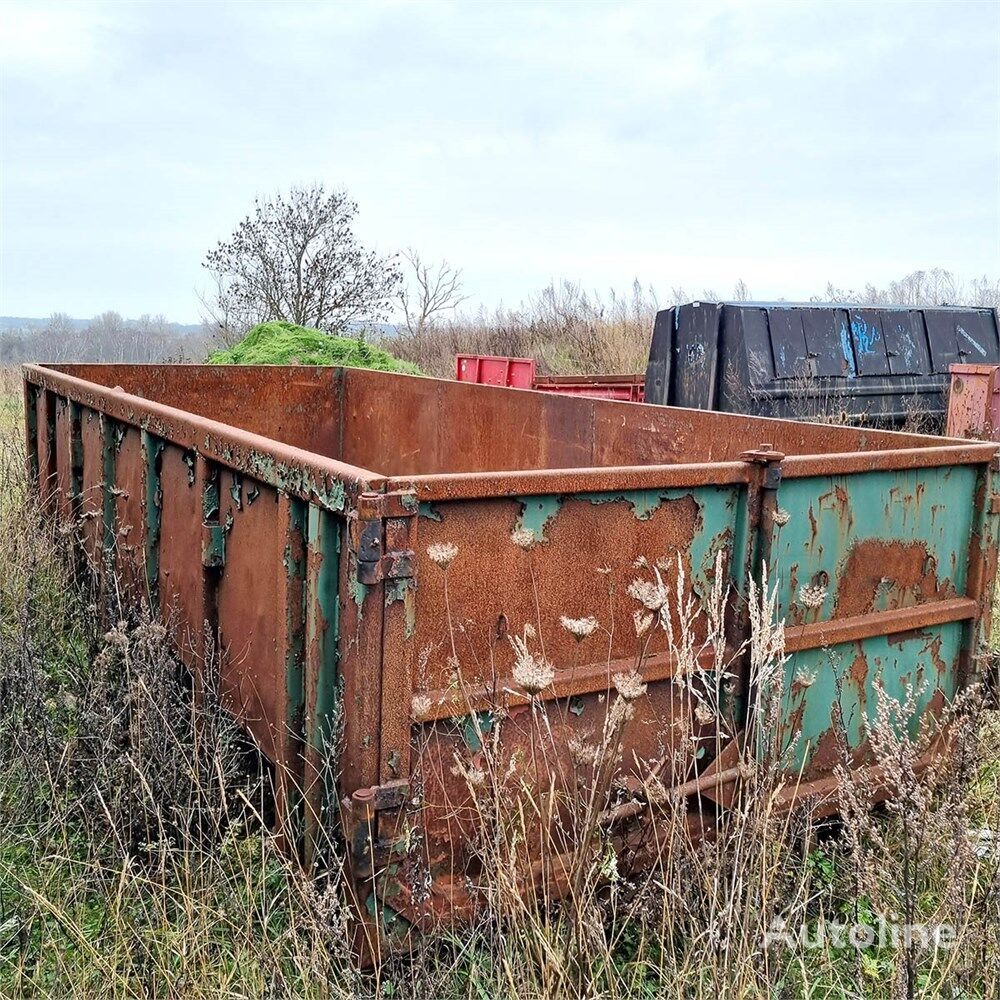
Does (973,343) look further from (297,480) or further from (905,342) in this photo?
(297,480)

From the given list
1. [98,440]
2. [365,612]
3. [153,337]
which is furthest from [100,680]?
[153,337]

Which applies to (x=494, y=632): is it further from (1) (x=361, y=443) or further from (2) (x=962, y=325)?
(2) (x=962, y=325)

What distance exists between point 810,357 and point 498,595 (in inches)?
331

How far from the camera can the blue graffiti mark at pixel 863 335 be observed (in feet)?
34.9

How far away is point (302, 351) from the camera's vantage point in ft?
32.9

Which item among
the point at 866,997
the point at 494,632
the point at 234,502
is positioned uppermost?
the point at 234,502

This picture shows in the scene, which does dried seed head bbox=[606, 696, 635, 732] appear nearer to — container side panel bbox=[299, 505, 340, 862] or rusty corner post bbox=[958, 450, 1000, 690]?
container side panel bbox=[299, 505, 340, 862]

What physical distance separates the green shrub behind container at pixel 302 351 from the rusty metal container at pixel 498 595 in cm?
569

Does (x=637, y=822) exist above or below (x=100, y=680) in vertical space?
below

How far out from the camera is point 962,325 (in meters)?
11.5

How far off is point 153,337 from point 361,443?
6757 centimetres

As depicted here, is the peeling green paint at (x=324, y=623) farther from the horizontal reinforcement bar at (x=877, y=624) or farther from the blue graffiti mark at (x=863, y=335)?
the blue graffiti mark at (x=863, y=335)

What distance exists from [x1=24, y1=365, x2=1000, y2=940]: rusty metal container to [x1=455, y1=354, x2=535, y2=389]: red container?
5983mm

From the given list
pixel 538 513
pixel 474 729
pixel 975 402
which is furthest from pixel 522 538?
pixel 975 402
